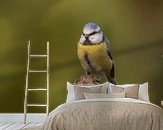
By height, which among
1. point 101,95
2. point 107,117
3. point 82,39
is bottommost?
point 107,117

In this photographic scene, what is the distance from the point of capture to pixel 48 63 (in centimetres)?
623

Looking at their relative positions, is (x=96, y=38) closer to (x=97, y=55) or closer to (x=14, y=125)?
(x=97, y=55)

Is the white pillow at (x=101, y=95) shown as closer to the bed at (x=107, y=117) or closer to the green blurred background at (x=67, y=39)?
the bed at (x=107, y=117)

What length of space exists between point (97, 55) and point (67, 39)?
62 centimetres

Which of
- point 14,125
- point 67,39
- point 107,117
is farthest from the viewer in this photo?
point 67,39

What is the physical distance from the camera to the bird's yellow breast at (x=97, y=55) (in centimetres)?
621

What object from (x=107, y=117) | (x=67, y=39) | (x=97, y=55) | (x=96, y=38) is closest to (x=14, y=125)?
(x=67, y=39)

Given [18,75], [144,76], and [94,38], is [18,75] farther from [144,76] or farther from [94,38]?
[144,76]

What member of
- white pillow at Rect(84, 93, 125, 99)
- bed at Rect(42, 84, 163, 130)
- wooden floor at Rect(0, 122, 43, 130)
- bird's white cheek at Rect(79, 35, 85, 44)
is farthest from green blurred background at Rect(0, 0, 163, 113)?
bed at Rect(42, 84, 163, 130)

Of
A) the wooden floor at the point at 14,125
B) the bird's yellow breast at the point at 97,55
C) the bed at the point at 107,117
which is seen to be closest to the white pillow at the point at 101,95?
the bed at the point at 107,117

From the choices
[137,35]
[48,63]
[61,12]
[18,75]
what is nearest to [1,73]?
[18,75]

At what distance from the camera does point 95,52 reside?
244 inches

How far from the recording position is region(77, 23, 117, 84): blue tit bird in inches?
245

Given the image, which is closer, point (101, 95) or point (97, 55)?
point (101, 95)
